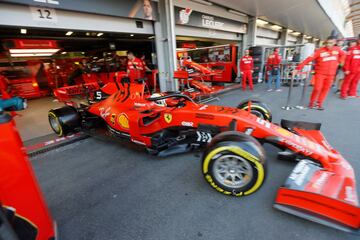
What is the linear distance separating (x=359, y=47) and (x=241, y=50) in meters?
6.29

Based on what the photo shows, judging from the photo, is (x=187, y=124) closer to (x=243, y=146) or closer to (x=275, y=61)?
(x=243, y=146)

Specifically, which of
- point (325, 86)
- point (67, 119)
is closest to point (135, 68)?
point (67, 119)

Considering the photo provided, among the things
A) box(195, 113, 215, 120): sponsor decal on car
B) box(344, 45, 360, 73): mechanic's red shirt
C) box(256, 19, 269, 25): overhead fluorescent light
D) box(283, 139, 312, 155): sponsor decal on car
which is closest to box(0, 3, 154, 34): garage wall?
box(195, 113, 215, 120): sponsor decal on car

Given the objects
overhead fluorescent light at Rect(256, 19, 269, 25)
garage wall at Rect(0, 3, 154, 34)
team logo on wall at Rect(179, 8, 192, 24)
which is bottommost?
garage wall at Rect(0, 3, 154, 34)

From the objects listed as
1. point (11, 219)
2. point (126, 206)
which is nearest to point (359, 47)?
point (126, 206)

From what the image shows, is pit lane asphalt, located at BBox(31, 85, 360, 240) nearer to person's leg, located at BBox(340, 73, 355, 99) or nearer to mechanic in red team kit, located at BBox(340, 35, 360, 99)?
person's leg, located at BBox(340, 73, 355, 99)

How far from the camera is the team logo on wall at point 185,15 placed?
6174 mm

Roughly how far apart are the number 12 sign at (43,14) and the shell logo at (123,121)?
8.96 feet

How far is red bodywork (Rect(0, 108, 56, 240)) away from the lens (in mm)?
966

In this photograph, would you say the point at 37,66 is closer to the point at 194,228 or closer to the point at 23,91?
the point at 23,91

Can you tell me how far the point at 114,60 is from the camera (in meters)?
9.29

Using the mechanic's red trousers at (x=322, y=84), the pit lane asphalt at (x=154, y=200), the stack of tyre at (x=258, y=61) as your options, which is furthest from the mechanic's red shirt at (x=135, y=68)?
the stack of tyre at (x=258, y=61)

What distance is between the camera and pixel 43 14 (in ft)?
11.4

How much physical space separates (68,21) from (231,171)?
4.51 meters
